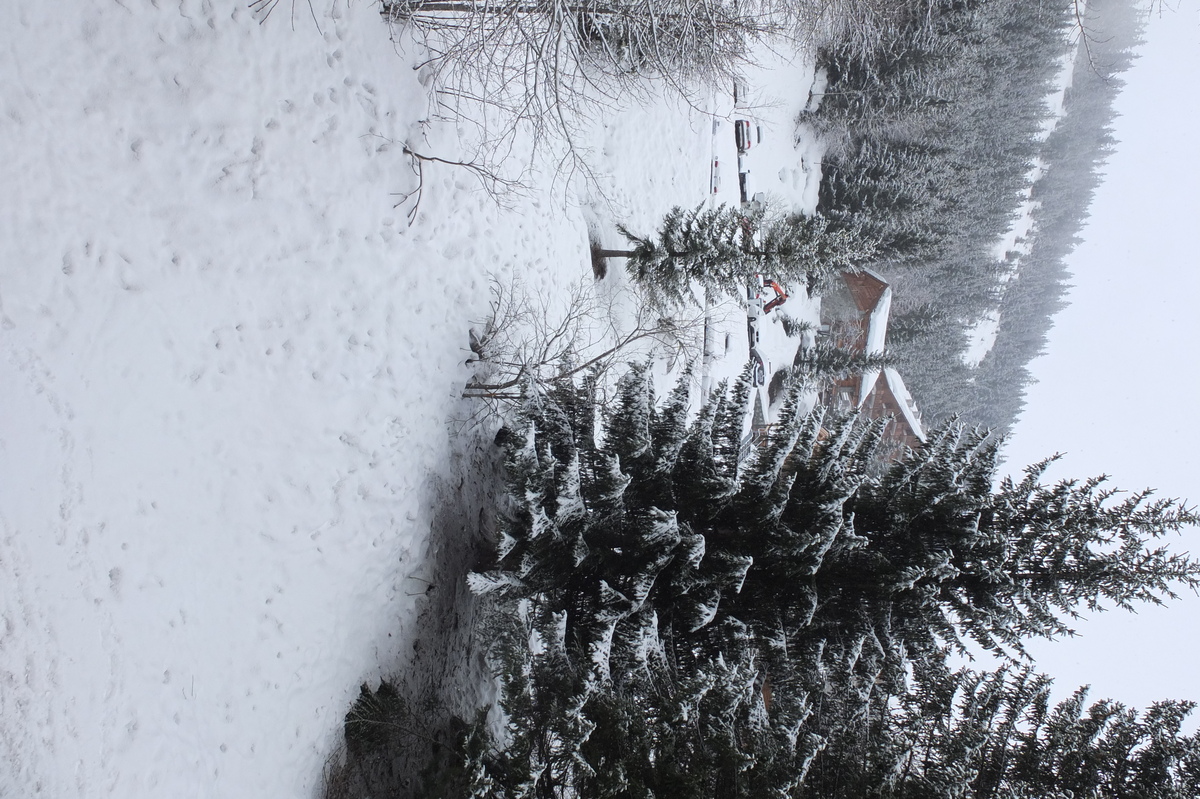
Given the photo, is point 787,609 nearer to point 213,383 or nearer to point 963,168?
point 213,383

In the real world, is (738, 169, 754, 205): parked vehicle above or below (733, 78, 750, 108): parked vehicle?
below

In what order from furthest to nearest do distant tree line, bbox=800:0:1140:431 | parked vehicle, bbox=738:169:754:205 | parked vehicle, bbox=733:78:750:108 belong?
distant tree line, bbox=800:0:1140:431 < parked vehicle, bbox=738:169:754:205 < parked vehicle, bbox=733:78:750:108

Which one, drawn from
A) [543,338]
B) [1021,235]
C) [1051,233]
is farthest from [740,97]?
[1051,233]

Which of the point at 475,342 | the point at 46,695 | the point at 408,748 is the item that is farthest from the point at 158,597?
the point at 475,342

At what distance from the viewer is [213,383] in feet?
24.1

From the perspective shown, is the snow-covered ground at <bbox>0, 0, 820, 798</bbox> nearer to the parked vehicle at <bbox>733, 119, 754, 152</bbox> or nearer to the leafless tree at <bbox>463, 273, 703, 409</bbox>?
the leafless tree at <bbox>463, 273, 703, 409</bbox>

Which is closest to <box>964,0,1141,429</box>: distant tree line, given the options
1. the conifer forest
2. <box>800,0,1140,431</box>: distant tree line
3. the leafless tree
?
<box>800,0,1140,431</box>: distant tree line

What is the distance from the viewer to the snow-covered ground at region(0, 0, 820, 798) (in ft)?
20.0

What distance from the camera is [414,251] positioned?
9.32 m

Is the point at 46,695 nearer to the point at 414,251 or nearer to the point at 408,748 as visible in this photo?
the point at 408,748

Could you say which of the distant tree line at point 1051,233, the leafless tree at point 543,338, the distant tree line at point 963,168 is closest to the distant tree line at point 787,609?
the leafless tree at point 543,338

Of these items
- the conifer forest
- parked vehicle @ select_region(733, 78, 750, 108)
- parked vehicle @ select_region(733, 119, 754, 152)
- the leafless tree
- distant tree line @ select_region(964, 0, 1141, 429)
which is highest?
parked vehicle @ select_region(733, 78, 750, 108)

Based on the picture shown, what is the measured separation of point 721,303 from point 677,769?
10254 millimetres

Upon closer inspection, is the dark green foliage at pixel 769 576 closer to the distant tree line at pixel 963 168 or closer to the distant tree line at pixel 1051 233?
the distant tree line at pixel 963 168
